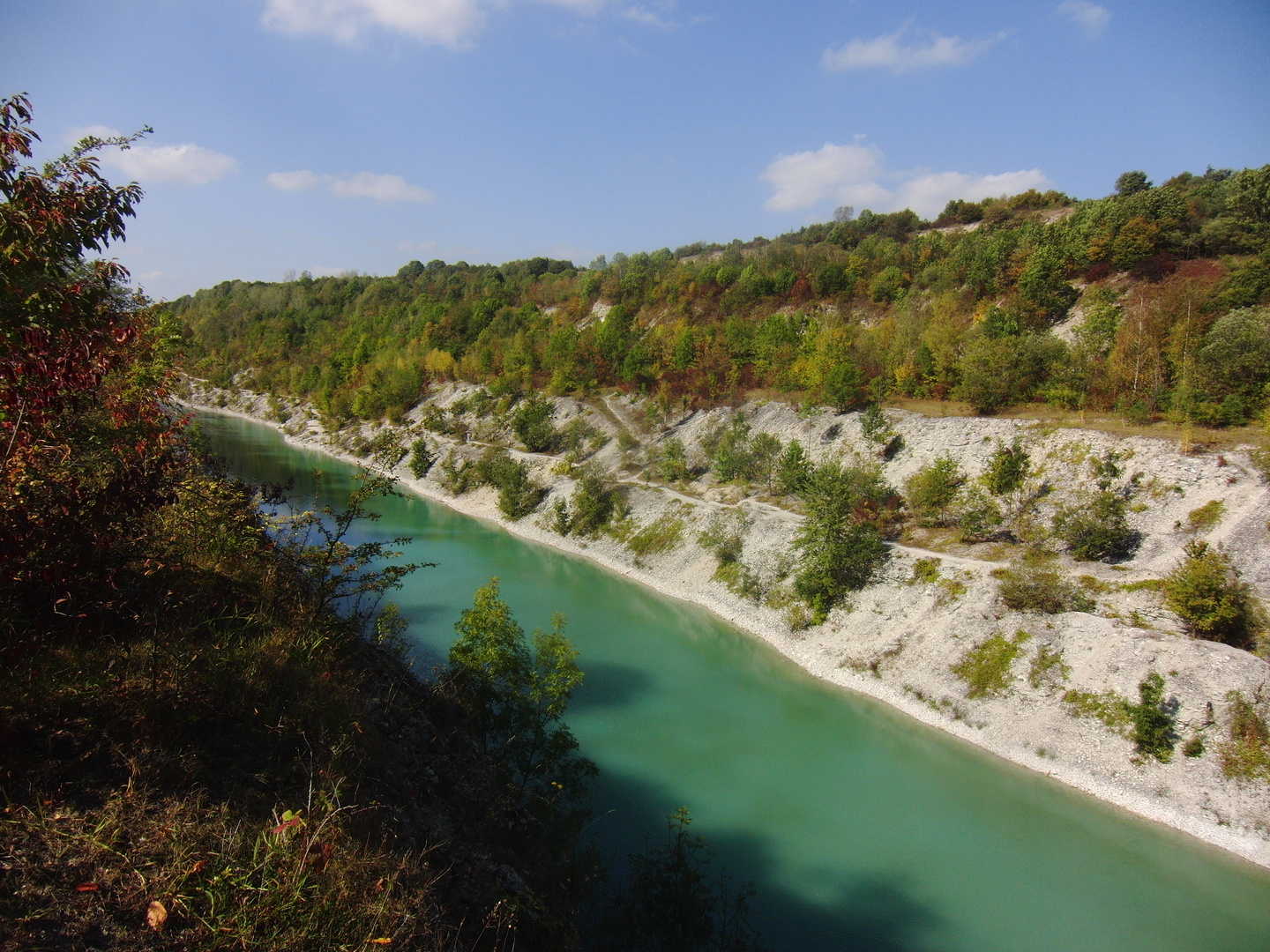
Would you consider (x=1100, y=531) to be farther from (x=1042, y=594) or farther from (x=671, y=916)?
(x=671, y=916)

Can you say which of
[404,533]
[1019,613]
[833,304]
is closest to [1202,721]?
[1019,613]

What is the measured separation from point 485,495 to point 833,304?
36703 mm

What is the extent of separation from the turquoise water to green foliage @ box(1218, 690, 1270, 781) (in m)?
2.41

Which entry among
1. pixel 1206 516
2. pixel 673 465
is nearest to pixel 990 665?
pixel 1206 516

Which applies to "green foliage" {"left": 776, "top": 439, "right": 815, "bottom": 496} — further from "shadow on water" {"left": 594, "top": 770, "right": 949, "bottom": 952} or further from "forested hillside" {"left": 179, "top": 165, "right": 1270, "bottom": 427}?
"shadow on water" {"left": 594, "top": 770, "right": 949, "bottom": 952}

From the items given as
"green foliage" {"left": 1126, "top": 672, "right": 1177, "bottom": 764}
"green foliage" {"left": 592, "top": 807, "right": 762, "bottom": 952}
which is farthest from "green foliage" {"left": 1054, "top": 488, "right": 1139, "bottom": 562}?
"green foliage" {"left": 592, "top": 807, "right": 762, "bottom": 952}

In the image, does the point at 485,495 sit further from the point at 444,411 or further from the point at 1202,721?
the point at 1202,721

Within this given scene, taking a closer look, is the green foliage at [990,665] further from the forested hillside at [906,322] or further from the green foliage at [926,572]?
the forested hillside at [906,322]

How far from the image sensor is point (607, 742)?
2052cm

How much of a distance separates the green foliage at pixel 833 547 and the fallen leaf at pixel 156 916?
84.8 ft

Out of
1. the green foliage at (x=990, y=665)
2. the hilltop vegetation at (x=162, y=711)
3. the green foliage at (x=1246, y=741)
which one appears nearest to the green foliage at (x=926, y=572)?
the green foliage at (x=990, y=665)

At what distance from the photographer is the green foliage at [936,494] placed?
105 ft

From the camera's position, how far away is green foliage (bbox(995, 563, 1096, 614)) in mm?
23203

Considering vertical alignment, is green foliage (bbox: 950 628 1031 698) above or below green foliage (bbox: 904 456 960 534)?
below
